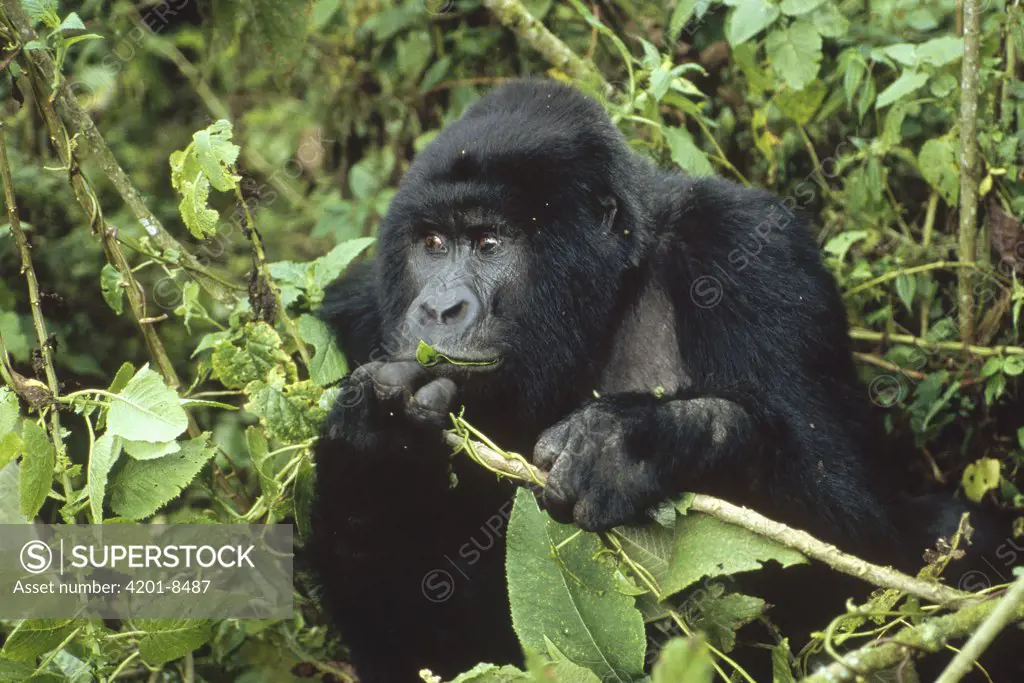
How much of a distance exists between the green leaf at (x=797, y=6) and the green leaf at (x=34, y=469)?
9.84 ft

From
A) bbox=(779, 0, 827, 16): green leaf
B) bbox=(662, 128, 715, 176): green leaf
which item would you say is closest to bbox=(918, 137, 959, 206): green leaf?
bbox=(779, 0, 827, 16): green leaf

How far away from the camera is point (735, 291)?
137 inches

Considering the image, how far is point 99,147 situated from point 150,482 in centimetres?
116

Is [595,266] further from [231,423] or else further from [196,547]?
[231,423]

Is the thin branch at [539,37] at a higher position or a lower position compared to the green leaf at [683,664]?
higher

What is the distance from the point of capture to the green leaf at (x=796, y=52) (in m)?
4.23

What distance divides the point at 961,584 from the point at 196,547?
8.26ft

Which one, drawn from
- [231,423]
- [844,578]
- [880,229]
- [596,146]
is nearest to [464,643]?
[844,578]

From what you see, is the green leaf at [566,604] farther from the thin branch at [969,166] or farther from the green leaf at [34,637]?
the thin branch at [969,166]

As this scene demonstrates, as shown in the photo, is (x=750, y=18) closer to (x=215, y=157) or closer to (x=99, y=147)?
(x=215, y=157)

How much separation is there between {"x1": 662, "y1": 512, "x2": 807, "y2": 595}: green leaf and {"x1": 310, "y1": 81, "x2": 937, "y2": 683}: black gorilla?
0.16 metres

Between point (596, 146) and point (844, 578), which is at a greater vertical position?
point (596, 146)

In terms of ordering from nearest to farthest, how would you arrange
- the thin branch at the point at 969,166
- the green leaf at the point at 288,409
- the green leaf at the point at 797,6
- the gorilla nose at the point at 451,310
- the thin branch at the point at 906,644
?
1. the thin branch at the point at 906,644
2. the gorilla nose at the point at 451,310
3. the green leaf at the point at 288,409
4. the thin branch at the point at 969,166
5. the green leaf at the point at 797,6

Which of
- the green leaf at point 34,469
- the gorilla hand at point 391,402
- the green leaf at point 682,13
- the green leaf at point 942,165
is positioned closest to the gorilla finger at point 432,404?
the gorilla hand at point 391,402
